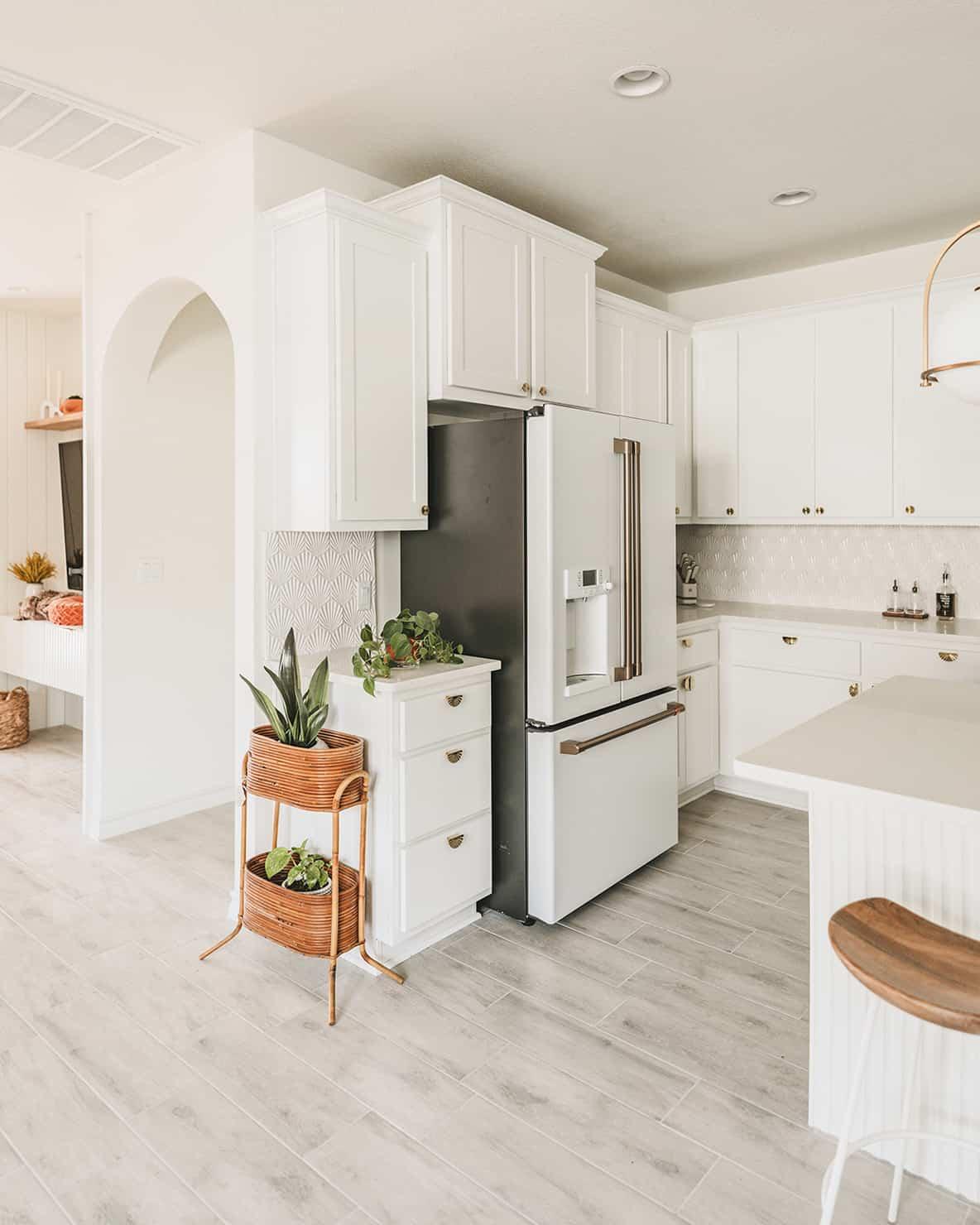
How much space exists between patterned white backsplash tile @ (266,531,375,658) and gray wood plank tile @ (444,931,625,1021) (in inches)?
46.2

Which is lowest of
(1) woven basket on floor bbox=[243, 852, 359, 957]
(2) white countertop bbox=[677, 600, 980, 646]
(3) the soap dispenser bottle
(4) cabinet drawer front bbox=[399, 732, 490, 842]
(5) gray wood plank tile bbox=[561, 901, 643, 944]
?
(5) gray wood plank tile bbox=[561, 901, 643, 944]

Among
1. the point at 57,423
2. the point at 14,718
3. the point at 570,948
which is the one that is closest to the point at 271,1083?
the point at 570,948

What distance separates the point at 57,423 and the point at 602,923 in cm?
433

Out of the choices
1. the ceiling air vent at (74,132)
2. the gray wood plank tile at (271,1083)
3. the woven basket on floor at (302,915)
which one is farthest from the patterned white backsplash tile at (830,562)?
the gray wood plank tile at (271,1083)

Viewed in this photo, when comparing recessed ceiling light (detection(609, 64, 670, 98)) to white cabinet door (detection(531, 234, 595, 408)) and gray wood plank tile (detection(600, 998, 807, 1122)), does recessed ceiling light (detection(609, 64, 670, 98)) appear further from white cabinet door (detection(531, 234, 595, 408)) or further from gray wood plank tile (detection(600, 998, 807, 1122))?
gray wood plank tile (detection(600, 998, 807, 1122))

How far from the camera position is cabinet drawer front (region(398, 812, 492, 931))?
8.86 ft

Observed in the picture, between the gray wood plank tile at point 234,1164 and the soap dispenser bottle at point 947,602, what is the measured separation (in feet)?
11.9

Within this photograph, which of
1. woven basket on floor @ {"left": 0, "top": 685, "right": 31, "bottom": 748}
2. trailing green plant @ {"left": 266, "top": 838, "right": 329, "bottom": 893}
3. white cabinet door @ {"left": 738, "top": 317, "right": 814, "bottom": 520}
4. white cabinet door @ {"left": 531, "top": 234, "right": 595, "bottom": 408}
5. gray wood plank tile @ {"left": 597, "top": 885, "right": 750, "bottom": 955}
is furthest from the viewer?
woven basket on floor @ {"left": 0, "top": 685, "right": 31, "bottom": 748}

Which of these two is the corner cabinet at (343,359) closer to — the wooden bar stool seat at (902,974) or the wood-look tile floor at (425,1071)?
the wood-look tile floor at (425,1071)

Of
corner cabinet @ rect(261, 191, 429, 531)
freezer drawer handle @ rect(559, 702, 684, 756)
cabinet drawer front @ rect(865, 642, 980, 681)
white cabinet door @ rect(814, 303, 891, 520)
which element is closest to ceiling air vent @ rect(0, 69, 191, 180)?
corner cabinet @ rect(261, 191, 429, 531)

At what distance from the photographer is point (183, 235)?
3.23 m

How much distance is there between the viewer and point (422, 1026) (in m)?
2.41

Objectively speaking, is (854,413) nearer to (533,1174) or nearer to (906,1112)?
(906,1112)

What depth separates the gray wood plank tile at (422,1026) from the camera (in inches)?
89.5
